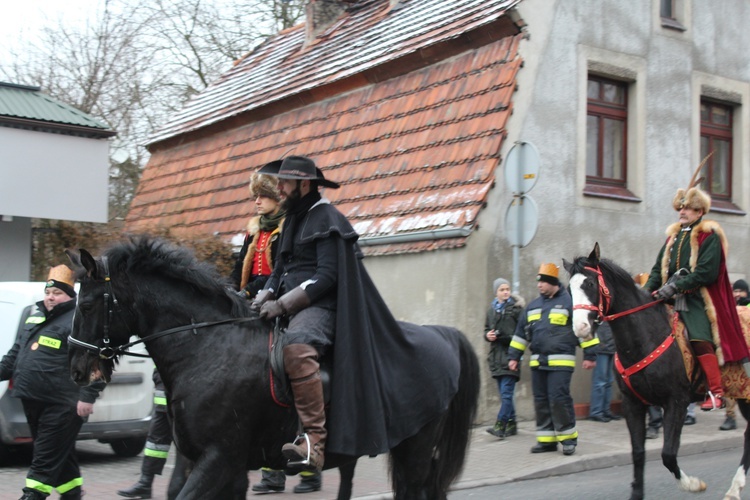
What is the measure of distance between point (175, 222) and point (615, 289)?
1183 cm

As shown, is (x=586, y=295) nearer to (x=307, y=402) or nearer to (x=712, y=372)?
(x=712, y=372)

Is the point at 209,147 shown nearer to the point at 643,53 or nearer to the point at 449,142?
the point at 449,142

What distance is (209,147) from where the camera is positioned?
19188 mm

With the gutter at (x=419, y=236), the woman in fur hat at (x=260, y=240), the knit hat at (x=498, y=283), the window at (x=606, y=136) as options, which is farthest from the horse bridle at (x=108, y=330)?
the window at (x=606, y=136)

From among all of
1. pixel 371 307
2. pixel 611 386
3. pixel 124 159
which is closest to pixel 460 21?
pixel 611 386

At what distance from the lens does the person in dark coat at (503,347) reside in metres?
11.0

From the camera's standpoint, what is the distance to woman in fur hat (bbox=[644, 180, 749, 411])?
8203 mm

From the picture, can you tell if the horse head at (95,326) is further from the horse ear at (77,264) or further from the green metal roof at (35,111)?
the green metal roof at (35,111)

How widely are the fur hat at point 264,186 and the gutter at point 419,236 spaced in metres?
4.59

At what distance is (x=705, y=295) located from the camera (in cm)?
833

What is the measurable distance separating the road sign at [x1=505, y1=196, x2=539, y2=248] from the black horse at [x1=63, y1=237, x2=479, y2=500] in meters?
5.05

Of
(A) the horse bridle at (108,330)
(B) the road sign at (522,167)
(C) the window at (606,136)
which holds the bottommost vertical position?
(A) the horse bridle at (108,330)

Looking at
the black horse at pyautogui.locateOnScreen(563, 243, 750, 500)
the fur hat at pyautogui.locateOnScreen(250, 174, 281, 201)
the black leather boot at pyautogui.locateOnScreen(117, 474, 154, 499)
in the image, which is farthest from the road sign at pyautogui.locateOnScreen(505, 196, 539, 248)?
the black leather boot at pyautogui.locateOnScreen(117, 474, 154, 499)

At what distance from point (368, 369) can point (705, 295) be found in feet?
13.1
